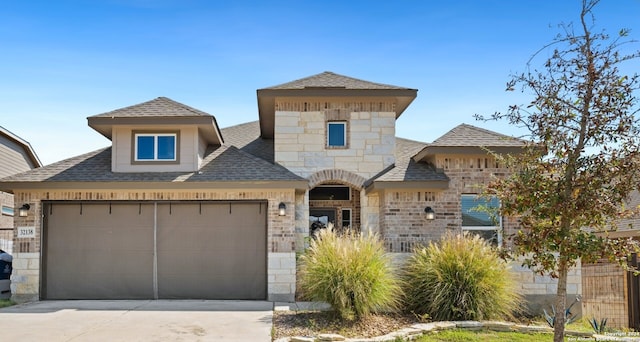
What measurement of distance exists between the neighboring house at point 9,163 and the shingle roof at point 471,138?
13.4 metres

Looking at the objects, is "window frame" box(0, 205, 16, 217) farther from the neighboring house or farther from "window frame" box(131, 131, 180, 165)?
"window frame" box(131, 131, 180, 165)

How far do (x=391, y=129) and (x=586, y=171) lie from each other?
7659 millimetres

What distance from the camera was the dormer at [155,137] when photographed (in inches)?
534

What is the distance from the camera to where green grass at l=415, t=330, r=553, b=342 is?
921 centimetres

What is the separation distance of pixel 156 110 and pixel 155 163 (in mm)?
1252

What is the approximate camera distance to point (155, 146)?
13.9 metres

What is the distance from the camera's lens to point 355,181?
14.5 m

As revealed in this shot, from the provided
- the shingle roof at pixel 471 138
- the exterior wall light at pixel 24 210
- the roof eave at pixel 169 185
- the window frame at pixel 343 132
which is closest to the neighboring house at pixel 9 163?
the exterior wall light at pixel 24 210

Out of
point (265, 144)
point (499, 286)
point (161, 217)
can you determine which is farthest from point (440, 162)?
point (161, 217)

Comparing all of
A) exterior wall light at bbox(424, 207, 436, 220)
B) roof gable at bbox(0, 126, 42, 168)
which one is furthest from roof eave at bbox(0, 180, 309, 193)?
roof gable at bbox(0, 126, 42, 168)

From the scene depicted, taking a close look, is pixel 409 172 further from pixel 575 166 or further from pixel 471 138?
pixel 575 166

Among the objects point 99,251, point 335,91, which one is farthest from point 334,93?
point 99,251

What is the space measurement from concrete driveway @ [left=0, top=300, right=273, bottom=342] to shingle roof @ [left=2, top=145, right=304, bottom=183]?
2.65m

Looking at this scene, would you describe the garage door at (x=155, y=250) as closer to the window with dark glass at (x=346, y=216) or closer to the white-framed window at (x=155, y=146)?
the white-framed window at (x=155, y=146)
